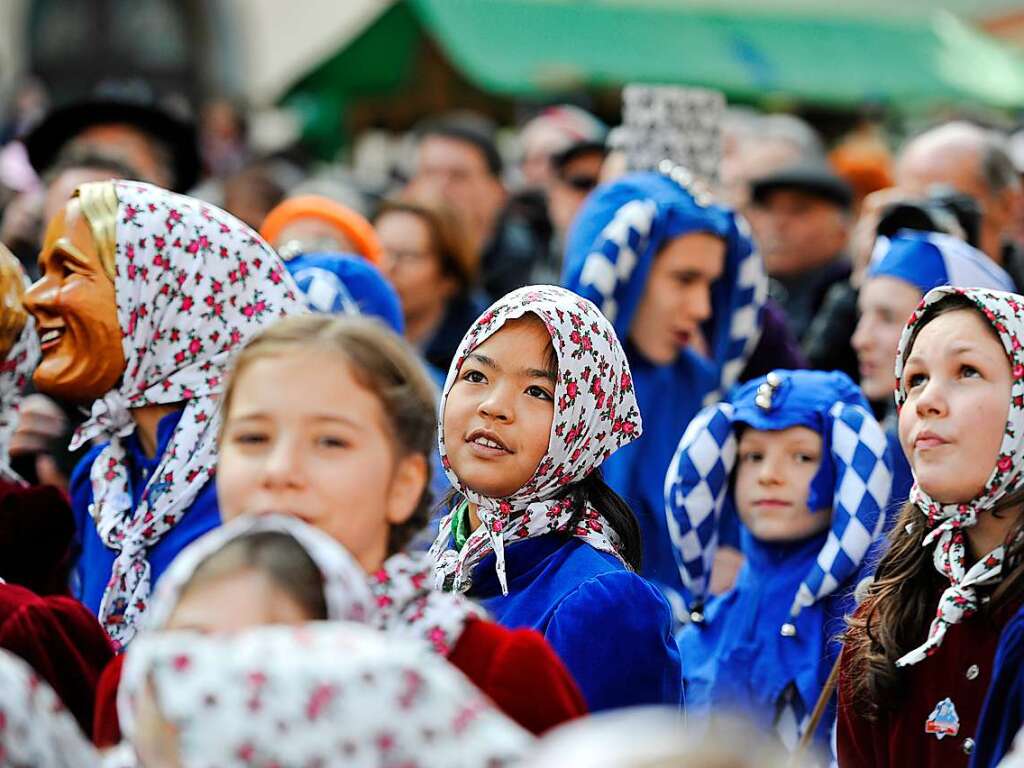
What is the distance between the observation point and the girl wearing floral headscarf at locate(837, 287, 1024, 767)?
365 cm

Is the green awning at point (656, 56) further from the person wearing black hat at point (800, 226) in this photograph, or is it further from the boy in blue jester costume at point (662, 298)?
the boy in blue jester costume at point (662, 298)

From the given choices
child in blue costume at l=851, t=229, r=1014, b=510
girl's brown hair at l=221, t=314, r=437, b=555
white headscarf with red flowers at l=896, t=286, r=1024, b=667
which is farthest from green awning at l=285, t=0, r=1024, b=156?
girl's brown hair at l=221, t=314, r=437, b=555

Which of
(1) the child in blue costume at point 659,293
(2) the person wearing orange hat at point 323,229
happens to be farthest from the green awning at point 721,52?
(1) the child in blue costume at point 659,293

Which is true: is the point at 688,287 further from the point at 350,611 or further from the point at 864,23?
the point at 864,23

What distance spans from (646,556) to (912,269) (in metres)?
1.14

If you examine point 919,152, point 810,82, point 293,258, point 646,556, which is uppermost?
point 810,82

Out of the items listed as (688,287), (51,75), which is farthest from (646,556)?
(51,75)

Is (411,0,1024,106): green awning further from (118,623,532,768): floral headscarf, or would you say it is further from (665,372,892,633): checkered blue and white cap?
(118,623,532,768): floral headscarf

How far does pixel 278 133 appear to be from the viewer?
22719 mm

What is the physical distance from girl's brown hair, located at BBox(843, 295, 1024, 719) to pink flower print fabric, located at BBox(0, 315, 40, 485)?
2.03 m

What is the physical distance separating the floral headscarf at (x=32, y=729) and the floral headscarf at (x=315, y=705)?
196 mm

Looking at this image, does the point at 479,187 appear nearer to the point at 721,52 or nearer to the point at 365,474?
the point at 721,52

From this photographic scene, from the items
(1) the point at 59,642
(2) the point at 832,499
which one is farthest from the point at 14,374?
(2) the point at 832,499

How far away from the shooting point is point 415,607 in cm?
285
